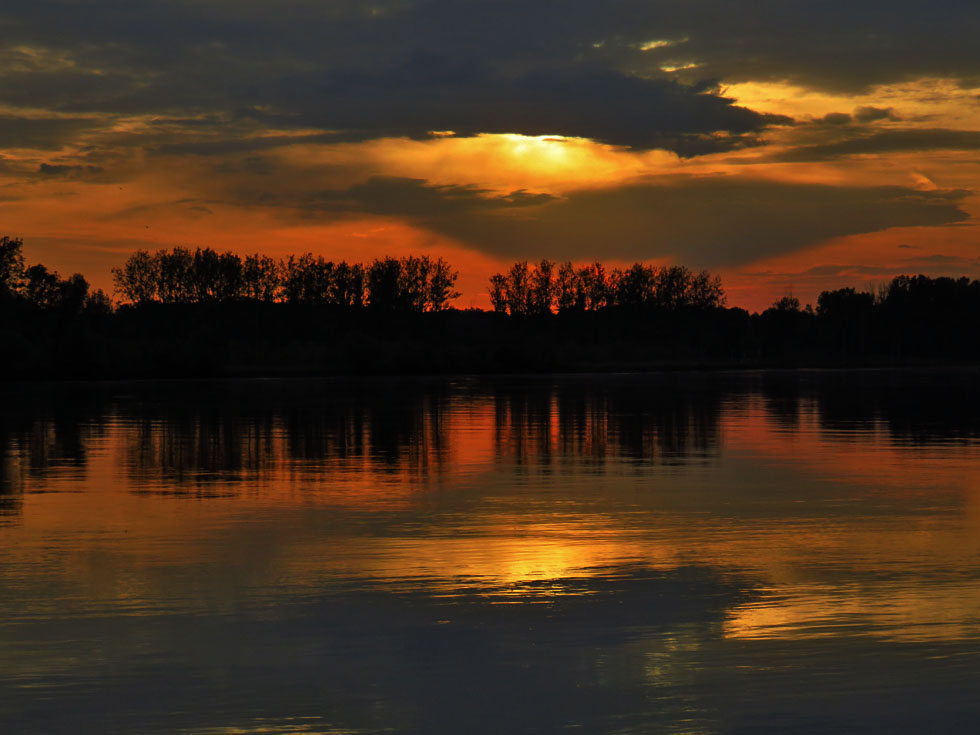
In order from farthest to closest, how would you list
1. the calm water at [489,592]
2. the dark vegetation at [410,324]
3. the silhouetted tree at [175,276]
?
the silhouetted tree at [175,276] < the dark vegetation at [410,324] < the calm water at [489,592]

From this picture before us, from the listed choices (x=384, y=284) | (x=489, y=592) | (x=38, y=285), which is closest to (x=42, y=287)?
(x=38, y=285)

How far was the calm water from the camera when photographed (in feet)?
21.3

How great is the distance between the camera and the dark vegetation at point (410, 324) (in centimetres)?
8220

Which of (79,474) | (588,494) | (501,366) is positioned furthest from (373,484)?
(501,366)

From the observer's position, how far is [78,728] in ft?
20.0

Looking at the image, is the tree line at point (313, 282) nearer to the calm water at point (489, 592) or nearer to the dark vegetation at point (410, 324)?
the dark vegetation at point (410, 324)

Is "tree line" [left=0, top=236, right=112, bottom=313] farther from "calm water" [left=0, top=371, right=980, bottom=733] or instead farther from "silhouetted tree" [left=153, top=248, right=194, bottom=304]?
"calm water" [left=0, top=371, right=980, bottom=733]

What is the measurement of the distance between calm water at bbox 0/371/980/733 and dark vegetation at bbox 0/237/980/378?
6278cm

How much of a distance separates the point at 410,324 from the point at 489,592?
12684 centimetres

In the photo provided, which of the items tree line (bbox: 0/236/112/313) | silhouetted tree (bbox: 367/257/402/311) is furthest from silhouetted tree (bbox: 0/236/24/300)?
silhouetted tree (bbox: 367/257/402/311)

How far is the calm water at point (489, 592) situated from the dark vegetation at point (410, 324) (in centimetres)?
6278

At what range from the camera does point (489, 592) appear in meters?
9.34

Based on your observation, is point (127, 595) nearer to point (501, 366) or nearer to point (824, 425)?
point (824, 425)

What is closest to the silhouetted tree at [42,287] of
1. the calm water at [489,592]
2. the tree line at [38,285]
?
the tree line at [38,285]
